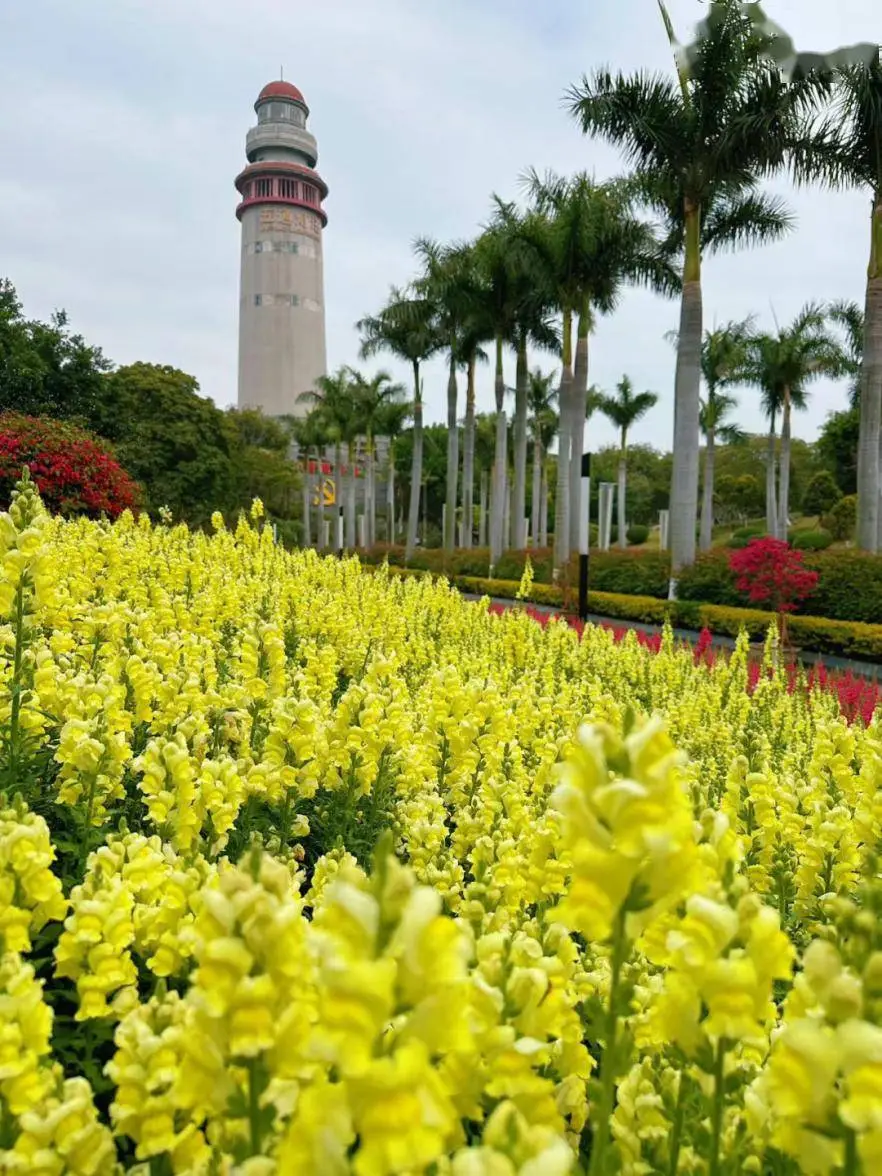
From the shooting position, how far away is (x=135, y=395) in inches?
1233

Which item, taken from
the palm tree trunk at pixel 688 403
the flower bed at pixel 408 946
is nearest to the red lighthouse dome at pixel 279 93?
the palm tree trunk at pixel 688 403

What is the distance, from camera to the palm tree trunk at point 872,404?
19.0 m

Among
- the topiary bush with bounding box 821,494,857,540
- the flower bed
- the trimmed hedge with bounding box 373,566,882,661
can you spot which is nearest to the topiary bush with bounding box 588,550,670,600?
the trimmed hedge with bounding box 373,566,882,661

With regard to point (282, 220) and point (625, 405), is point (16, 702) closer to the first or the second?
point (625, 405)

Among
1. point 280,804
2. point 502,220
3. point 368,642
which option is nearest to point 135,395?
point 502,220

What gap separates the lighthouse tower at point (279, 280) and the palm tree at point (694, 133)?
6989 centimetres

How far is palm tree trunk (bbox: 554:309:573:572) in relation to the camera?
24141mm

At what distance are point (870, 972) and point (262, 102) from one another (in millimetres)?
110511

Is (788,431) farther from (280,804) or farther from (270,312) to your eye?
(270,312)

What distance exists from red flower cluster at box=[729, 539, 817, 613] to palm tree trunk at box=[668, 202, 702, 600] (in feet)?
14.1

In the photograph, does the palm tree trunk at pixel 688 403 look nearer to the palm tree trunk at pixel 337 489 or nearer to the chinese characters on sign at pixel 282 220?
the palm tree trunk at pixel 337 489

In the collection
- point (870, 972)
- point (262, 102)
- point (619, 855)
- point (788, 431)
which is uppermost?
point (262, 102)

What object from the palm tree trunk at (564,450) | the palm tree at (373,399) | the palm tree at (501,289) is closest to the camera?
the palm tree trunk at (564,450)

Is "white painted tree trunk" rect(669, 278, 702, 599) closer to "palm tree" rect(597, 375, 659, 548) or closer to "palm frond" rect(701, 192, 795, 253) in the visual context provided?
"palm frond" rect(701, 192, 795, 253)
